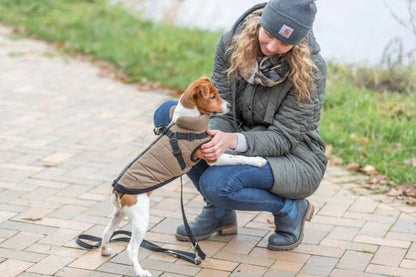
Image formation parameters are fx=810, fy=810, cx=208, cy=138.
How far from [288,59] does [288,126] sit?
0.37m

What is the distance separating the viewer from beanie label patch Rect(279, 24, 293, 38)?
13.2ft

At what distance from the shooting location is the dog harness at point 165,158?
393 centimetres

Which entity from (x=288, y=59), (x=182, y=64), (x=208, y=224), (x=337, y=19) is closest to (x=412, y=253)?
(x=208, y=224)

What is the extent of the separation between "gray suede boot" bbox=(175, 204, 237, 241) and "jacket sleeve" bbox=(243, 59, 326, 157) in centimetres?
50

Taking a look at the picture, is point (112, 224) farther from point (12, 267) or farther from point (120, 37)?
point (120, 37)

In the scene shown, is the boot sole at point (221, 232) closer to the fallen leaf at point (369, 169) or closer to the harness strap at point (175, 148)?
the harness strap at point (175, 148)

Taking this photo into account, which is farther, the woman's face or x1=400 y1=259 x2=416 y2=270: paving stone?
x1=400 y1=259 x2=416 y2=270: paving stone

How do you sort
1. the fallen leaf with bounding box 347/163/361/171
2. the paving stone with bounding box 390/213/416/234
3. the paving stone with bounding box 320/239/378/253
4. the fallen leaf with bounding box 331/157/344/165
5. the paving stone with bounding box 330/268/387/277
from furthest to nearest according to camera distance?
the fallen leaf with bounding box 331/157/344/165 → the fallen leaf with bounding box 347/163/361/171 → the paving stone with bounding box 390/213/416/234 → the paving stone with bounding box 320/239/378/253 → the paving stone with bounding box 330/268/387/277

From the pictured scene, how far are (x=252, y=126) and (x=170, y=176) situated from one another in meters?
0.74

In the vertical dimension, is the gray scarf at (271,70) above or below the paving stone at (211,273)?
above

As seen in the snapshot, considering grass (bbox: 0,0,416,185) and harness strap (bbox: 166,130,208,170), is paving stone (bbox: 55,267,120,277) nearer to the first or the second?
harness strap (bbox: 166,130,208,170)

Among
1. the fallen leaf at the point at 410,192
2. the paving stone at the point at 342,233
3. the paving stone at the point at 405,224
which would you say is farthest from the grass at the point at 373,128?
the paving stone at the point at 342,233

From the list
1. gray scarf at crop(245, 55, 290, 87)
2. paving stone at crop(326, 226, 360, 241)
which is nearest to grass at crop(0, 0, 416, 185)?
paving stone at crop(326, 226, 360, 241)

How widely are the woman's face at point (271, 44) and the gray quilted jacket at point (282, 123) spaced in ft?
0.68
